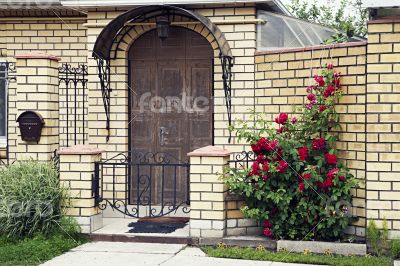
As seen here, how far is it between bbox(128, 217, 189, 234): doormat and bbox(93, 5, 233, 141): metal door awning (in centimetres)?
165

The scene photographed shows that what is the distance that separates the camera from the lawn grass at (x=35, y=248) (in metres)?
7.20

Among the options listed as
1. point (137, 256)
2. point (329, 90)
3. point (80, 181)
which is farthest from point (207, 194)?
point (329, 90)

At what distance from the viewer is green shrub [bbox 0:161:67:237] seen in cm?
793

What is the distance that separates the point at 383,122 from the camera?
7355 mm

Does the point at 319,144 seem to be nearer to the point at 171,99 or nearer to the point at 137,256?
the point at 137,256

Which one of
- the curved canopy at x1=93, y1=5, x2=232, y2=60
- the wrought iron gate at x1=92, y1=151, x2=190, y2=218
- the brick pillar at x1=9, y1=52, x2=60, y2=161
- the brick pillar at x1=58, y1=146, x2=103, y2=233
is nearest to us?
the brick pillar at x1=58, y1=146, x2=103, y2=233

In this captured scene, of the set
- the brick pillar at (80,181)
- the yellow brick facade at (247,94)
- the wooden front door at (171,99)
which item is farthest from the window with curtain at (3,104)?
the brick pillar at (80,181)

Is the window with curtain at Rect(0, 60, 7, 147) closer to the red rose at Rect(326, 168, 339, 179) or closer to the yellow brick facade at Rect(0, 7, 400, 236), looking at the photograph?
the yellow brick facade at Rect(0, 7, 400, 236)

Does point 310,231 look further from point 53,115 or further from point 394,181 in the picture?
point 53,115

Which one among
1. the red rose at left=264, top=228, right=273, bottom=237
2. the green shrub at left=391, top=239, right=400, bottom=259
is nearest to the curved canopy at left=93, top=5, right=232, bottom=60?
the red rose at left=264, top=228, right=273, bottom=237

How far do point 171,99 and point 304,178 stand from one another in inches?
121

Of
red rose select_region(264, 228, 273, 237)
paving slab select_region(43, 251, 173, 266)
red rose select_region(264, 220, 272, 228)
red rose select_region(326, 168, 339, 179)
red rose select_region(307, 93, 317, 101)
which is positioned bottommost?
paving slab select_region(43, 251, 173, 266)

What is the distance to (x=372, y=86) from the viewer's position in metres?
7.38

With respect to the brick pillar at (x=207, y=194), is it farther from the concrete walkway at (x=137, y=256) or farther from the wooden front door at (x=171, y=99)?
A: the wooden front door at (x=171, y=99)
